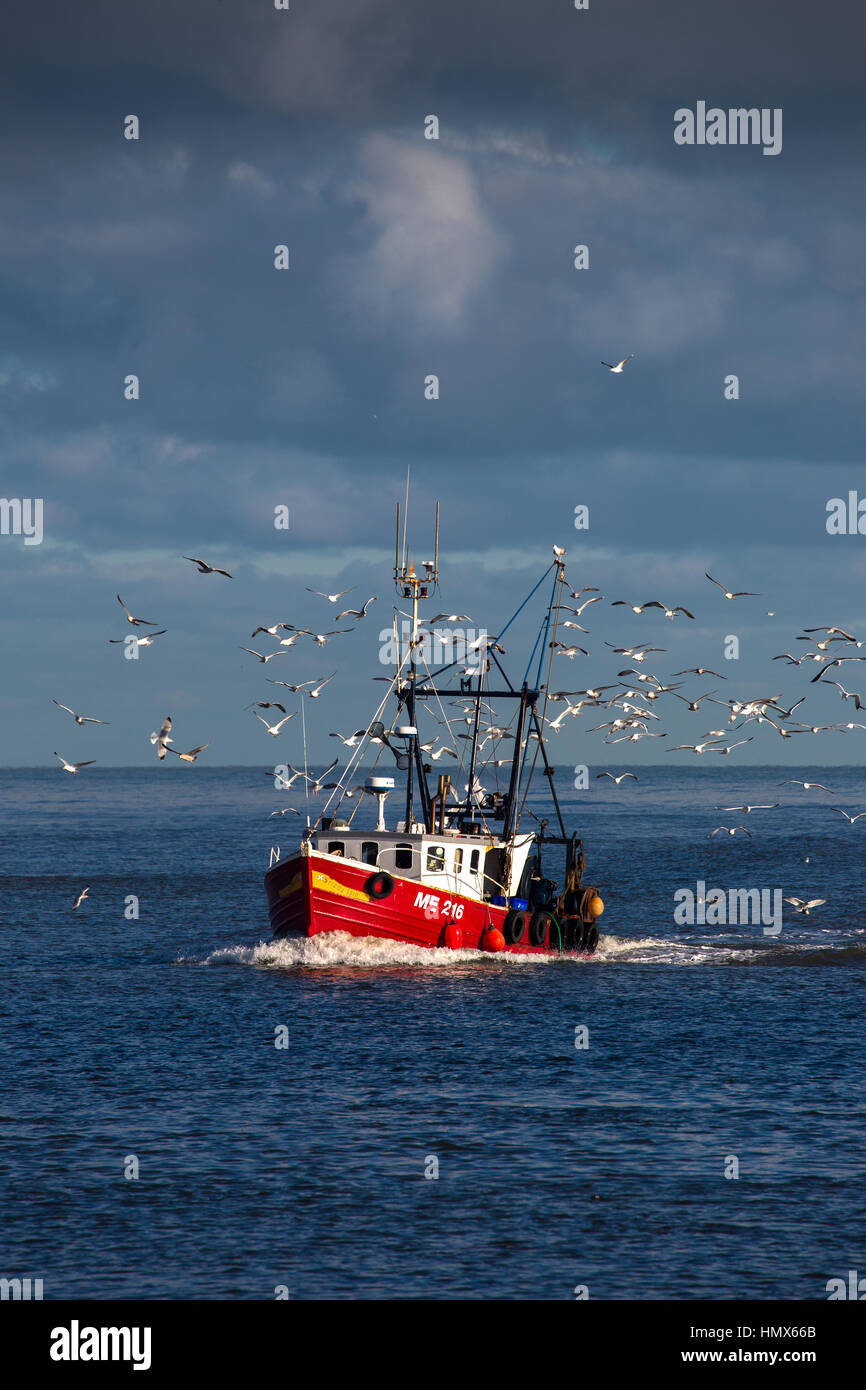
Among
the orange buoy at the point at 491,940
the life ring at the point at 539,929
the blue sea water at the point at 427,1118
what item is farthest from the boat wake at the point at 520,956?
the life ring at the point at 539,929

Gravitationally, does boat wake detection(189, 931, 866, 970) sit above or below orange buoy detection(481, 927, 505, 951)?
below

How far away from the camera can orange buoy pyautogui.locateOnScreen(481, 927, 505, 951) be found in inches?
1652

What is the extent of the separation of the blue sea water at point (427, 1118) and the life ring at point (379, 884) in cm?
165

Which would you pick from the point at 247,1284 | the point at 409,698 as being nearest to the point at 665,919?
the point at 409,698

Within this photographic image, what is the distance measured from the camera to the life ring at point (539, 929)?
43688 mm

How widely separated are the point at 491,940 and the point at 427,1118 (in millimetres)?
17470

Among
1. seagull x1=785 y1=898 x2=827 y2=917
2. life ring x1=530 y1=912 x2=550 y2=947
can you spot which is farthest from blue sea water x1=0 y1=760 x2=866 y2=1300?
seagull x1=785 y1=898 x2=827 y2=917

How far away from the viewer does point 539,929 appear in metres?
43.7

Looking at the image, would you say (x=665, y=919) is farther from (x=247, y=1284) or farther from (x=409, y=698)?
(x=247, y=1284)

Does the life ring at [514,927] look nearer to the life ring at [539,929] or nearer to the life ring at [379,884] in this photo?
the life ring at [539,929]

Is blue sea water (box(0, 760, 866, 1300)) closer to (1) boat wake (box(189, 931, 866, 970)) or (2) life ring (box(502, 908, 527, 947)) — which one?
(1) boat wake (box(189, 931, 866, 970))

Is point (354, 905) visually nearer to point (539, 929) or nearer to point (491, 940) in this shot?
point (491, 940)

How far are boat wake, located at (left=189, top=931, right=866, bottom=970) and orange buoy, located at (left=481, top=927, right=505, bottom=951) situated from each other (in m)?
0.25
